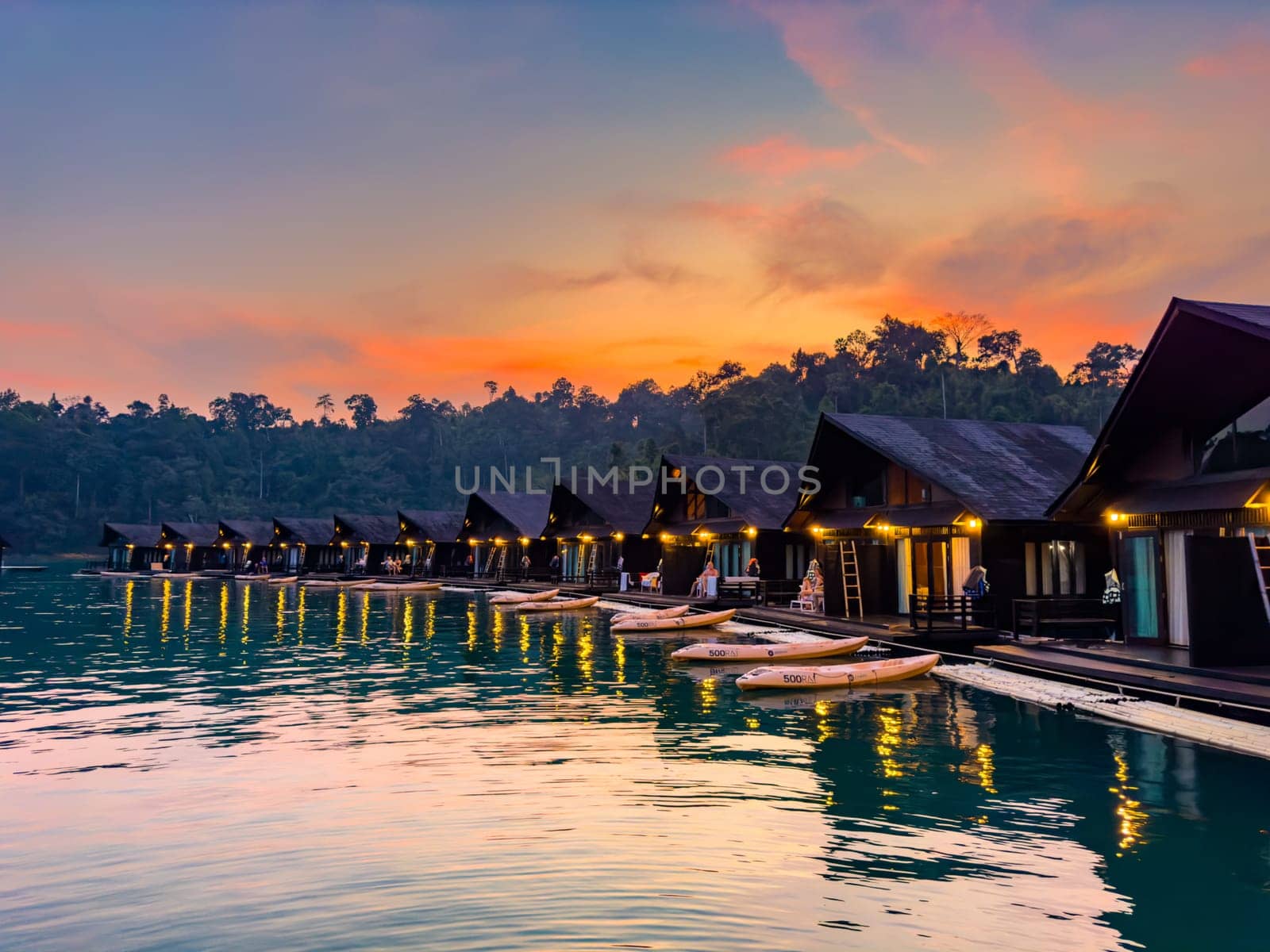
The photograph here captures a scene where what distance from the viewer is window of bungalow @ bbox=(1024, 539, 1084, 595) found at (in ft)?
87.0

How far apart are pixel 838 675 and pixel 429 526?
198ft

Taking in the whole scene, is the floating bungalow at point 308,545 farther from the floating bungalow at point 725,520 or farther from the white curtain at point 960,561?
the white curtain at point 960,561

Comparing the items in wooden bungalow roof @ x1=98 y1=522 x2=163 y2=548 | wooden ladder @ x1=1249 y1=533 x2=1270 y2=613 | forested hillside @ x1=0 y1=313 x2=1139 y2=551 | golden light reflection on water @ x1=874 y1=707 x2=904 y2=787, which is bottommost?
golden light reflection on water @ x1=874 y1=707 x2=904 y2=787

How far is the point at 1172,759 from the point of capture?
14.2m

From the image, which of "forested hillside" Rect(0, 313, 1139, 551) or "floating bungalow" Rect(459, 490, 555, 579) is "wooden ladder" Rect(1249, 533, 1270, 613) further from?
"forested hillside" Rect(0, 313, 1139, 551)

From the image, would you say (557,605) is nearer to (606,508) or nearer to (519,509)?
(606,508)

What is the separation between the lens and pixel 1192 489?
762 inches

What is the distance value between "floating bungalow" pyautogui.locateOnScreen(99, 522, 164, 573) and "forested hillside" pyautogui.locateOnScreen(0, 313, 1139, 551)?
174 feet

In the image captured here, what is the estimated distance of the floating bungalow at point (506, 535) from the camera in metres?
65.4

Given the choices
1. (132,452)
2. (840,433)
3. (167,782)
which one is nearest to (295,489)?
(132,452)

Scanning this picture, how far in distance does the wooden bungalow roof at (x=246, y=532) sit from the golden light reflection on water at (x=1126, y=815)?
91142 millimetres

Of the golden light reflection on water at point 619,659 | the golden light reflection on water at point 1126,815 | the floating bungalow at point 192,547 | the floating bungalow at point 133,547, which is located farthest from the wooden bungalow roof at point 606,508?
the floating bungalow at point 133,547

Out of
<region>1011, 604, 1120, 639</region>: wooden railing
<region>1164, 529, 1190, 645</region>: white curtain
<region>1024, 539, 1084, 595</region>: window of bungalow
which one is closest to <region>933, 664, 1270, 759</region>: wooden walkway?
<region>1011, 604, 1120, 639</region>: wooden railing

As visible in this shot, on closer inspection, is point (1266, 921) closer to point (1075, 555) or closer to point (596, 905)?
point (596, 905)
